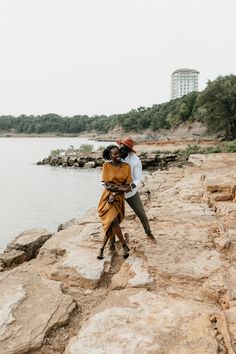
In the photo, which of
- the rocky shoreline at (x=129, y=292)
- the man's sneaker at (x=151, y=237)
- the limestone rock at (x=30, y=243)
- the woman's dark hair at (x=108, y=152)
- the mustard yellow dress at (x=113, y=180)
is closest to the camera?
the rocky shoreline at (x=129, y=292)

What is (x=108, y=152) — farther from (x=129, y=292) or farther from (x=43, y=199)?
(x=43, y=199)

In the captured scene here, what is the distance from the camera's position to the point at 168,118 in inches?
2995

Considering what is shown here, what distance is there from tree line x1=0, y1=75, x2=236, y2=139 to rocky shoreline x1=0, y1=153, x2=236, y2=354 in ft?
109

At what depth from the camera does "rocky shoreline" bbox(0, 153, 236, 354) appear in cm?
350

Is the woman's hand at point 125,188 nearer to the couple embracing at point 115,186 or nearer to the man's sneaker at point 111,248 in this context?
the couple embracing at point 115,186

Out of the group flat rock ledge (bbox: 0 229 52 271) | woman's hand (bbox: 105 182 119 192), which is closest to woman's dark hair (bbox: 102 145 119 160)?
woman's hand (bbox: 105 182 119 192)

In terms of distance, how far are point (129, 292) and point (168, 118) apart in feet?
241

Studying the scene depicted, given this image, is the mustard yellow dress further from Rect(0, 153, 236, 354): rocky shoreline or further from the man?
Rect(0, 153, 236, 354): rocky shoreline

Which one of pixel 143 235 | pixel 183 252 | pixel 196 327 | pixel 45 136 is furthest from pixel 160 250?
pixel 45 136

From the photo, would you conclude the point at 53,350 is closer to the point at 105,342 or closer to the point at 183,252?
the point at 105,342

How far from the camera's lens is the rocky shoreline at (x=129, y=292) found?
3.50m

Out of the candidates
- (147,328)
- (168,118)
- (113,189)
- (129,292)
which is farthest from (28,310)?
(168,118)

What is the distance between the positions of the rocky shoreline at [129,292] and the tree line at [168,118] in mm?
33273

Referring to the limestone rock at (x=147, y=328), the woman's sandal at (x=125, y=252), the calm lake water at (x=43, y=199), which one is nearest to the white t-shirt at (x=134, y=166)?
the woman's sandal at (x=125, y=252)
